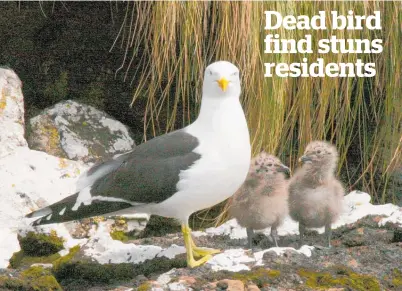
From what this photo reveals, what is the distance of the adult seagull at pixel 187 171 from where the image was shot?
3.69 metres

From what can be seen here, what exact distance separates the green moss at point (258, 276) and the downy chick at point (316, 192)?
60 centimetres

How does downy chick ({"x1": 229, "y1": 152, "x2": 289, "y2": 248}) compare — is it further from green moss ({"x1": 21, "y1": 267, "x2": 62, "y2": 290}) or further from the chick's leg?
green moss ({"x1": 21, "y1": 267, "x2": 62, "y2": 290})

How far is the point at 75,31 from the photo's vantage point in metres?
5.53

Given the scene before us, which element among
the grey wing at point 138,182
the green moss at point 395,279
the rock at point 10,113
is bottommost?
the green moss at point 395,279

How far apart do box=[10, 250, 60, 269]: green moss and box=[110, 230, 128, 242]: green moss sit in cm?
33

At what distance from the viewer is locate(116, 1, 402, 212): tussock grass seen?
4.88 meters

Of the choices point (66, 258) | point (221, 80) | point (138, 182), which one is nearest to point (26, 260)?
point (66, 258)

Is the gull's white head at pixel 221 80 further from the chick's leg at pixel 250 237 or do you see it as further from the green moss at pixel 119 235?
the green moss at pixel 119 235

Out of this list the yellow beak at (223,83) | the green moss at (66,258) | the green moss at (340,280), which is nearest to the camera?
the green moss at (340,280)

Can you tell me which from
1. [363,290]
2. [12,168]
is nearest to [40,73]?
[12,168]

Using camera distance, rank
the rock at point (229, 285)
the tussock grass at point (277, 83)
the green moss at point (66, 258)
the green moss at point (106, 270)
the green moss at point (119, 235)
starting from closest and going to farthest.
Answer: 1. the rock at point (229, 285)
2. the green moss at point (106, 270)
3. the green moss at point (66, 258)
4. the green moss at point (119, 235)
5. the tussock grass at point (277, 83)

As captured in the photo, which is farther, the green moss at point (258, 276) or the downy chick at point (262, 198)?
the downy chick at point (262, 198)

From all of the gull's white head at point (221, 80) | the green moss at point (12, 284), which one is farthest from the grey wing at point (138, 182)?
the green moss at point (12, 284)

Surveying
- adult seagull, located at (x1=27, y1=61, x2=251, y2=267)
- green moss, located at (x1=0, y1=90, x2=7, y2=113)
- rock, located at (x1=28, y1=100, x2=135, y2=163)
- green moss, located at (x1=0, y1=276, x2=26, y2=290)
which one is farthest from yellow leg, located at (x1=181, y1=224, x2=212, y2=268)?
green moss, located at (x1=0, y1=90, x2=7, y2=113)
